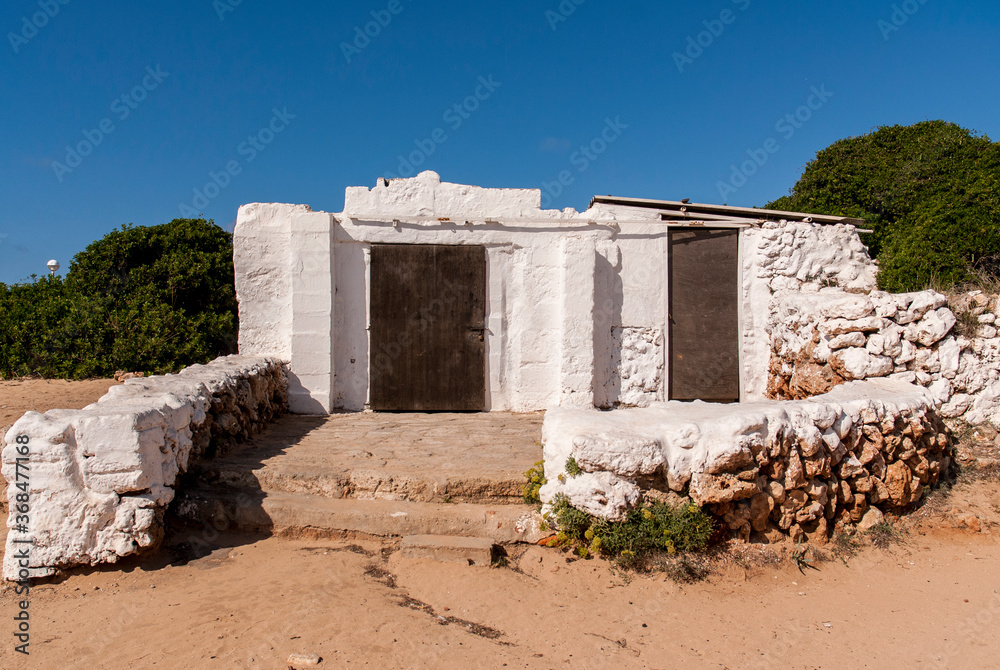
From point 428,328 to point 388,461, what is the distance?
268cm

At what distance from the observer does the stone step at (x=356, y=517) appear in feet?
12.2

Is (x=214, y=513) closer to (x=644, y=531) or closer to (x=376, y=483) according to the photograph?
(x=376, y=483)

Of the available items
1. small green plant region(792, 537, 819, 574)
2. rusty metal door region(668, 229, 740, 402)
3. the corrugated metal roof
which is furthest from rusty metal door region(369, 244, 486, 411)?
small green plant region(792, 537, 819, 574)

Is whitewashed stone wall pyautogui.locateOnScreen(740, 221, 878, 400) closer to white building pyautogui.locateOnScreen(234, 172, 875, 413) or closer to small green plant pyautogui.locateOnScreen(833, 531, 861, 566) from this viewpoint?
white building pyautogui.locateOnScreen(234, 172, 875, 413)

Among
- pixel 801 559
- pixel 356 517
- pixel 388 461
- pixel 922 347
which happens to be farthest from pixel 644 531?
pixel 922 347

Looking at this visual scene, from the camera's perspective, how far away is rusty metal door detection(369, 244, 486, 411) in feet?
22.6

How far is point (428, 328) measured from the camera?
6.94m

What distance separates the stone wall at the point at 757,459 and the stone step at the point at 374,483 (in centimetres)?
48

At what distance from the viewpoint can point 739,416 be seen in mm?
3535

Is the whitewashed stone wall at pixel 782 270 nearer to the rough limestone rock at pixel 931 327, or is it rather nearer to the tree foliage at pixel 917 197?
the tree foliage at pixel 917 197

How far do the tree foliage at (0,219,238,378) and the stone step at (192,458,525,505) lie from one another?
19.7ft

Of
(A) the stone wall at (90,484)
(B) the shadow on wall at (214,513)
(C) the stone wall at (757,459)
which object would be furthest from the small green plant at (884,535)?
(A) the stone wall at (90,484)

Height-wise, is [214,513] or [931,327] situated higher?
[931,327]

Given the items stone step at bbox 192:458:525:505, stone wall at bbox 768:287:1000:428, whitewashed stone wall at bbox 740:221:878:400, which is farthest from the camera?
whitewashed stone wall at bbox 740:221:878:400
